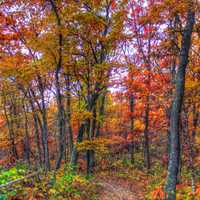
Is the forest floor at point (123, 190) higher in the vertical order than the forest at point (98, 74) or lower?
lower

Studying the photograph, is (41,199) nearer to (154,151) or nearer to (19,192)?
(19,192)

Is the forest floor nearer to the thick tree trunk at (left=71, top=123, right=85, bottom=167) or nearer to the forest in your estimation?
the forest

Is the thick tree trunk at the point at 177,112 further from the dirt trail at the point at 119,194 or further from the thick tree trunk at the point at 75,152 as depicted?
the thick tree trunk at the point at 75,152

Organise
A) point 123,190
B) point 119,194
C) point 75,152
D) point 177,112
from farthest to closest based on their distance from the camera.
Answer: point 75,152
point 123,190
point 119,194
point 177,112

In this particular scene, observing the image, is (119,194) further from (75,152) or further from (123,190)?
(75,152)

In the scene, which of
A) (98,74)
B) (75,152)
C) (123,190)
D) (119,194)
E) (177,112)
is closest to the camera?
(177,112)

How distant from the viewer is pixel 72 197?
8.24 meters

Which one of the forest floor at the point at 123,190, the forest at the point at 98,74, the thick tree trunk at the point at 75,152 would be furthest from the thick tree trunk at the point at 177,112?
the thick tree trunk at the point at 75,152

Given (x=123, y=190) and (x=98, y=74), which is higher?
(x=98, y=74)

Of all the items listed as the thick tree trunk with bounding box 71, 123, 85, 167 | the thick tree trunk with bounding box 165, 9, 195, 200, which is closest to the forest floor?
the thick tree trunk with bounding box 71, 123, 85, 167

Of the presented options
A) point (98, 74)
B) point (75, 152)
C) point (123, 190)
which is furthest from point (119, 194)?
point (98, 74)

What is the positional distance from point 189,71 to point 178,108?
16.3ft

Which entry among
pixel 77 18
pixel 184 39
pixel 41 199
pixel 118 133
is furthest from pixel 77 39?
pixel 118 133

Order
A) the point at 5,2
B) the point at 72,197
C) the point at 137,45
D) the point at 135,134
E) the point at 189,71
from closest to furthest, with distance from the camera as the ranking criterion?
the point at 72,197
the point at 5,2
the point at 189,71
the point at 137,45
the point at 135,134
